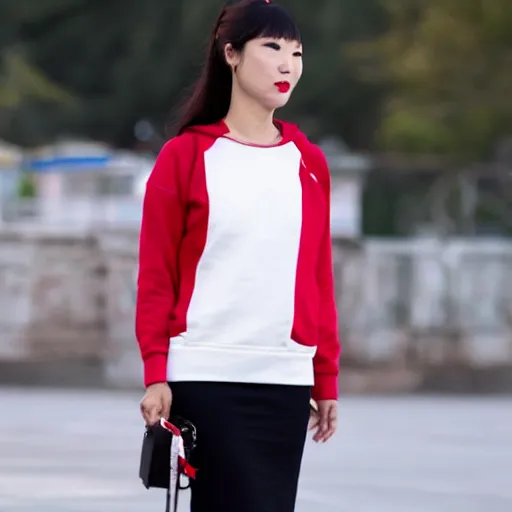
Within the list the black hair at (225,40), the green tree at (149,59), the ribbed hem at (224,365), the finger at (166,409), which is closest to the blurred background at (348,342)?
the black hair at (225,40)

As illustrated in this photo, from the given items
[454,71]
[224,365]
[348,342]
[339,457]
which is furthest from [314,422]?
[454,71]

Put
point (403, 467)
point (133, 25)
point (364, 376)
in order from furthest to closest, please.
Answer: point (133, 25), point (364, 376), point (403, 467)

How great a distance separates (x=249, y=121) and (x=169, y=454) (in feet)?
2.60

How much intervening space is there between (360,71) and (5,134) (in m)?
11.3

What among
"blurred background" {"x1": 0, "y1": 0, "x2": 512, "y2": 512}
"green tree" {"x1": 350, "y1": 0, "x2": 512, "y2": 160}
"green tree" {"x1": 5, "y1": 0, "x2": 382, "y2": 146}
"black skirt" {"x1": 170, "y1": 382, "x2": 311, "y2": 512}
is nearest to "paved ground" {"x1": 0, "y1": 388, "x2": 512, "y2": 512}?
"blurred background" {"x1": 0, "y1": 0, "x2": 512, "y2": 512}

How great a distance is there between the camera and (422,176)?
93.8ft

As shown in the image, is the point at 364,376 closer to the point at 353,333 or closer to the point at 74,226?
the point at 353,333

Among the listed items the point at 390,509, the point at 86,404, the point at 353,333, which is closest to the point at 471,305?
the point at 353,333

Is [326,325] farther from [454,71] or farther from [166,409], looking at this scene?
[454,71]

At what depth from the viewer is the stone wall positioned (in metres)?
14.8

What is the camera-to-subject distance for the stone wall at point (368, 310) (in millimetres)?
14797

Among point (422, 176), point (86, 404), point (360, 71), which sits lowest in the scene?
point (86, 404)

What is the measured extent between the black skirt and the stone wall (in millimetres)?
10168

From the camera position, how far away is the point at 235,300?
4.54 m
